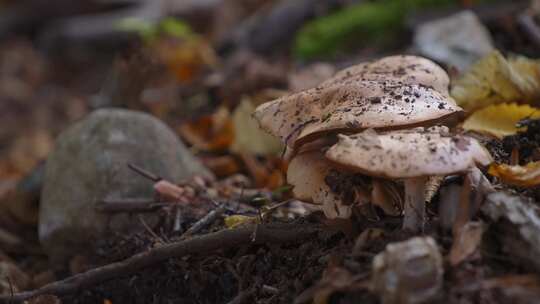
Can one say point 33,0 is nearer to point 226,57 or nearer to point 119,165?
point 226,57

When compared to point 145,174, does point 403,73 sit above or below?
above

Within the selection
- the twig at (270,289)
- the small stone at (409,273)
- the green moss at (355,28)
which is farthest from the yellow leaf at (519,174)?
the green moss at (355,28)

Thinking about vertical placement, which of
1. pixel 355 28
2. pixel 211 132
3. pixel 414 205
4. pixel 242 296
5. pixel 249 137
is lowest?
pixel 211 132

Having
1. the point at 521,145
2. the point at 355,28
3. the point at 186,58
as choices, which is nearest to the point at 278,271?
the point at 521,145

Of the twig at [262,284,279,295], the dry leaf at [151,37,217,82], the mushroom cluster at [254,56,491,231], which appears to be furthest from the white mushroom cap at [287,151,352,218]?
the dry leaf at [151,37,217,82]

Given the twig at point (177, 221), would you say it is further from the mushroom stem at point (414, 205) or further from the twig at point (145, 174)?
the mushroom stem at point (414, 205)

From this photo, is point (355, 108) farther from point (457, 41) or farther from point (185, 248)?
point (457, 41)
